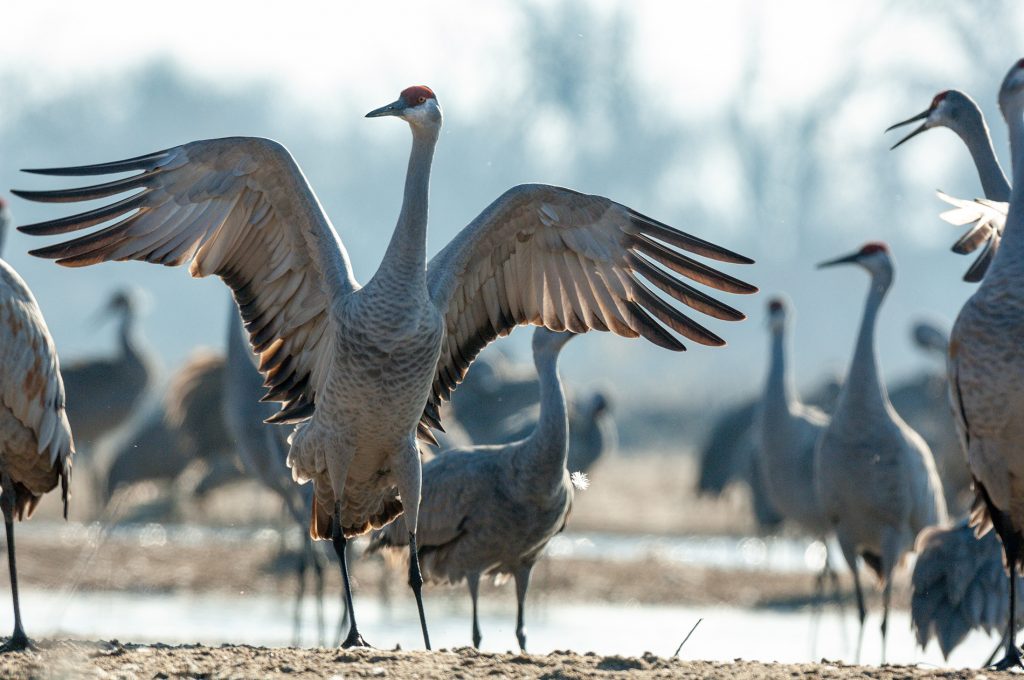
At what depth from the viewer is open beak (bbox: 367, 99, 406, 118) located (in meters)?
5.85

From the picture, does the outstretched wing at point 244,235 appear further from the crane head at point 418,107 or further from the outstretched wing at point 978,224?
the outstretched wing at point 978,224

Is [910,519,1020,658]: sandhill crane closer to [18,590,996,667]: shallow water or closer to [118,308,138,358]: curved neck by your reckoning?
[18,590,996,667]: shallow water

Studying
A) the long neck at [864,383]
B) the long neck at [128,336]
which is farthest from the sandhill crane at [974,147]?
the long neck at [128,336]

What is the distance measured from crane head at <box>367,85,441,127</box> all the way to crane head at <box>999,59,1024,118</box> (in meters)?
2.55

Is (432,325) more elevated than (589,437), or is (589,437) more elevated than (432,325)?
(432,325)

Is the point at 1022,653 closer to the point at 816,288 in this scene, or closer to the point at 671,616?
the point at 671,616

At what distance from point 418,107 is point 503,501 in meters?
2.20

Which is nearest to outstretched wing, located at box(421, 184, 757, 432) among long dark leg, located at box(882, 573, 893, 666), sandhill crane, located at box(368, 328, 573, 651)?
sandhill crane, located at box(368, 328, 573, 651)

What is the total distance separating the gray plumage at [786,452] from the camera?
10117 mm

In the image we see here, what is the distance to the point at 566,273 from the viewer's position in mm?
6594

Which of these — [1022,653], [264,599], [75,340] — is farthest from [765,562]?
[75,340]

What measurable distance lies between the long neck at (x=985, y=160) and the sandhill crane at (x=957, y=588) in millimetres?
1674

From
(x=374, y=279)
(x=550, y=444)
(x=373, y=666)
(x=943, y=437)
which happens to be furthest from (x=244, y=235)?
(x=943, y=437)

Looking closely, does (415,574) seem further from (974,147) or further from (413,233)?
(974,147)
